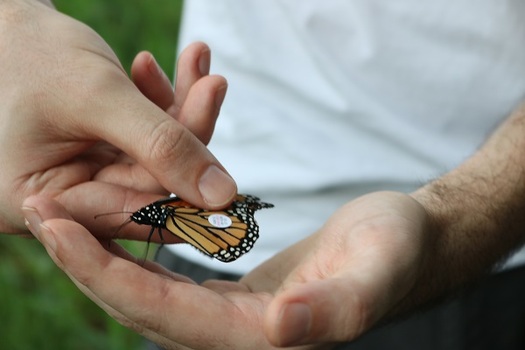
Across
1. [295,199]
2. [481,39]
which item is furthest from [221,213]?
[481,39]

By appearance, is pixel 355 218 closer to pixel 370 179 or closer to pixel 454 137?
Result: pixel 370 179

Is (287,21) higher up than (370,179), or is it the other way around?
(287,21)

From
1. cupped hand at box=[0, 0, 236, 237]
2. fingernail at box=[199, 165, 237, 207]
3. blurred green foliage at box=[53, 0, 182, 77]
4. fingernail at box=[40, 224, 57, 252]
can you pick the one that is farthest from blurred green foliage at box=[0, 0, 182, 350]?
fingernail at box=[40, 224, 57, 252]

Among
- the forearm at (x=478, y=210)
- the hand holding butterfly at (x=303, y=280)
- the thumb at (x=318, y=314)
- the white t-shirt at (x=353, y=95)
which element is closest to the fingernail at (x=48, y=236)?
the hand holding butterfly at (x=303, y=280)

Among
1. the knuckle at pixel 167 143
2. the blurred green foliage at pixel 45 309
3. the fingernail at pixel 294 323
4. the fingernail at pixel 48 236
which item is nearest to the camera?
the fingernail at pixel 294 323

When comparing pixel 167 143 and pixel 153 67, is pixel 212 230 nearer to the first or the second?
pixel 167 143

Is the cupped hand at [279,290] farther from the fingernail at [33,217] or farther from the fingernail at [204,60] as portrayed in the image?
the fingernail at [204,60]

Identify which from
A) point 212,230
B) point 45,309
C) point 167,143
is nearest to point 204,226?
point 212,230
